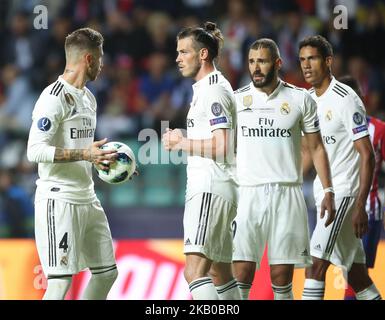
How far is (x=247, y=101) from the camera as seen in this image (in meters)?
7.14

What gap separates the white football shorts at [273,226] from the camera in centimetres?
695

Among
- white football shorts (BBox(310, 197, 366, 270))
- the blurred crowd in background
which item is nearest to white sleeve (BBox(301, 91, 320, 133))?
white football shorts (BBox(310, 197, 366, 270))

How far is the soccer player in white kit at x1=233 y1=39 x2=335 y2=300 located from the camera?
6.95 meters

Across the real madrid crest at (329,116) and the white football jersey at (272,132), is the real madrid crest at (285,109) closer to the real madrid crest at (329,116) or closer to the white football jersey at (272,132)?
the white football jersey at (272,132)

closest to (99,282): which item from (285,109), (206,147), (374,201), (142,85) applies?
(206,147)

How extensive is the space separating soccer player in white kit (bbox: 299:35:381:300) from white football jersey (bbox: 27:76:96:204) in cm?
176

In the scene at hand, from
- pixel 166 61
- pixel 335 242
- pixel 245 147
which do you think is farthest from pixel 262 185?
pixel 166 61

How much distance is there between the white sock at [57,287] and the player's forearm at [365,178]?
2.14m

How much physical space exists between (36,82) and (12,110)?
561 mm

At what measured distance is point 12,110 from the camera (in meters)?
12.1

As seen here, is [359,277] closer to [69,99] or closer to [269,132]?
[269,132]

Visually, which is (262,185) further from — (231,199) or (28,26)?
(28,26)

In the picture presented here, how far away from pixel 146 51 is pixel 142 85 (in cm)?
56
